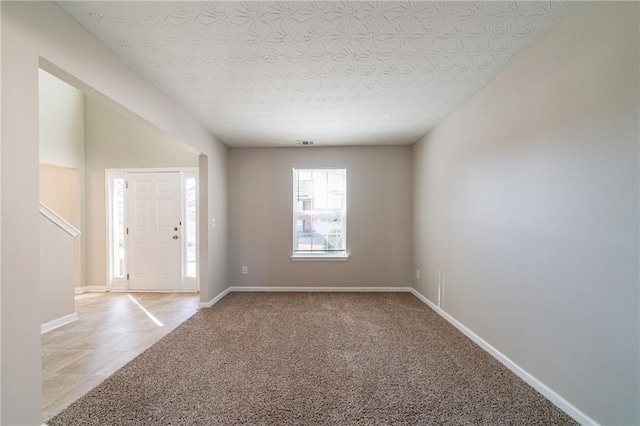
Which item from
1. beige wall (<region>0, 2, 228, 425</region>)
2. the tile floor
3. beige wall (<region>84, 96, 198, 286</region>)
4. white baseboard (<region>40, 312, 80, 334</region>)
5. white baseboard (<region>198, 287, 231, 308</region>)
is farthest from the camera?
beige wall (<region>84, 96, 198, 286</region>)

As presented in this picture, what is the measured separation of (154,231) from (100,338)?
2.17 meters

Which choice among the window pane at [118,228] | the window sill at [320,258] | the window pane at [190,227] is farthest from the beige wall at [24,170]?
the window pane at [118,228]

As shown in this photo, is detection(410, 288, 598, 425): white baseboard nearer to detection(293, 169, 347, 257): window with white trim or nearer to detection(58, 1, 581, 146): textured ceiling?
detection(293, 169, 347, 257): window with white trim

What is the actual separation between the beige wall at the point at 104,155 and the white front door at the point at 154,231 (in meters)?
0.28

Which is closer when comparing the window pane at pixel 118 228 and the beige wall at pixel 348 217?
the beige wall at pixel 348 217

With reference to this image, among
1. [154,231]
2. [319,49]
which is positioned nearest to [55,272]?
[154,231]

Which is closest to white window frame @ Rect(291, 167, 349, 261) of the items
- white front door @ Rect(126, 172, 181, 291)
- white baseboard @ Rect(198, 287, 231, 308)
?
white baseboard @ Rect(198, 287, 231, 308)

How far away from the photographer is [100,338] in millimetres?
3002

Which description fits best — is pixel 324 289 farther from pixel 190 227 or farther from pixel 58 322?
pixel 58 322

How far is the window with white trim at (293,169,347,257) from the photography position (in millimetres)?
4891

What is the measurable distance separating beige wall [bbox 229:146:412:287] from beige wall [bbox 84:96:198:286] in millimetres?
1160

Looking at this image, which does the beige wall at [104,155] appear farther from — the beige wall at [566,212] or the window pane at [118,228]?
the beige wall at [566,212]

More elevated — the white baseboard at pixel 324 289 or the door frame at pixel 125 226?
the door frame at pixel 125 226

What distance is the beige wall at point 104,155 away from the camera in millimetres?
4887
